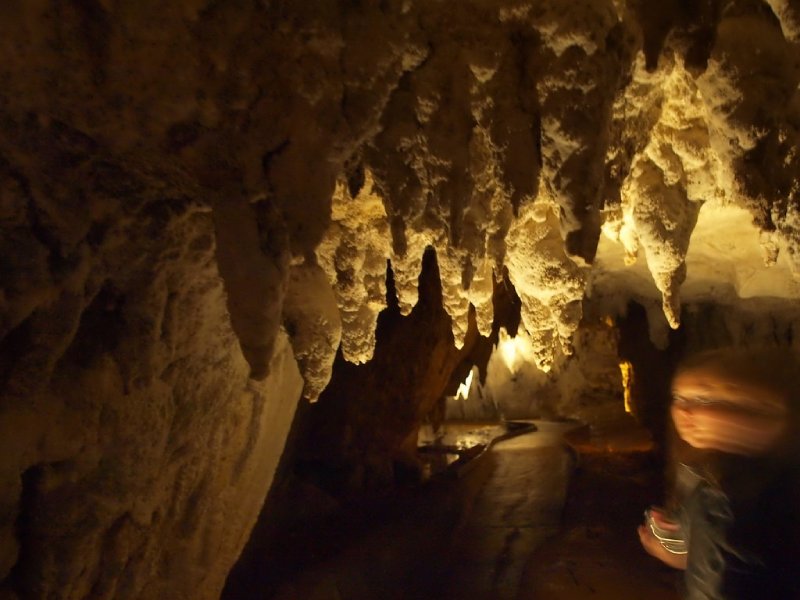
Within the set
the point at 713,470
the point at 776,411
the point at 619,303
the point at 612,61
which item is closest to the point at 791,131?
the point at 612,61

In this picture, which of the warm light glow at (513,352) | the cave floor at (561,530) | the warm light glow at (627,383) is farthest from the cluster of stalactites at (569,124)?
the warm light glow at (513,352)

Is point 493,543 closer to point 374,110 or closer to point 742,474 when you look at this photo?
point 742,474

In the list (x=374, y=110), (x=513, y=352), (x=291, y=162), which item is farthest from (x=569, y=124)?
(x=513, y=352)

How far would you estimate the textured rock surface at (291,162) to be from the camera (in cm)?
179

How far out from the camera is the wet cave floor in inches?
193

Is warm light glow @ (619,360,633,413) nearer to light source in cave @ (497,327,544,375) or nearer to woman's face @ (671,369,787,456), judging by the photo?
light source in cave @ (497,327,544,375)

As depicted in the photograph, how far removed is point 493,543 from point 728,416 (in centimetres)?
449

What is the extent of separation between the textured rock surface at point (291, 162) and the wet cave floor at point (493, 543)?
3.07 meters

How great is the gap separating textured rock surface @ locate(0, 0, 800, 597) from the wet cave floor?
3.07 m

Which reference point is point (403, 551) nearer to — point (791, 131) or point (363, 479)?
point (363, 479)

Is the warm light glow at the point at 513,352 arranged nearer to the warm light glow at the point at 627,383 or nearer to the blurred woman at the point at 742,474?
the warm light glow at the point at 627,383

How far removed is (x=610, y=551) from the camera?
17.8ft

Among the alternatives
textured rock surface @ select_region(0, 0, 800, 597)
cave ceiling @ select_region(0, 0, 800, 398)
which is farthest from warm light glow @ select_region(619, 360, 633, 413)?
cave ceiling @ select_region(0, 0, 800, 398)

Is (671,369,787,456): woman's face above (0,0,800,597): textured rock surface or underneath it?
underneath
